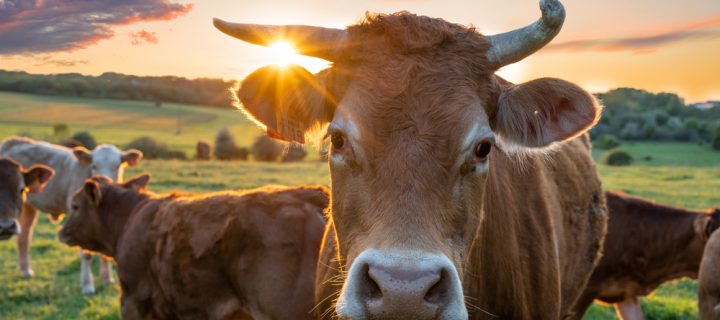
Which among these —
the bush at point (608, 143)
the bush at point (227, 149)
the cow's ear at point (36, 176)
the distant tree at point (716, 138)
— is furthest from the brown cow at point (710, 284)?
the bush at point (608, 143)

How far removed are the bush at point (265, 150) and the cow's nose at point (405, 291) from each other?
4143 cm

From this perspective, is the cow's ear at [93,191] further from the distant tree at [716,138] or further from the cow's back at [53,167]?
the distant tree at [716,138]

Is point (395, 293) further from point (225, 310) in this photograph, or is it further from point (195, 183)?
point (195, 183)

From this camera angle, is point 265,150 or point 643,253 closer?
point 643,253

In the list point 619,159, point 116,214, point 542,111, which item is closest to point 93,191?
point 116,214

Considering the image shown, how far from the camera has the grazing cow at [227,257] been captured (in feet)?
16.3

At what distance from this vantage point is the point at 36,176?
30.4ft

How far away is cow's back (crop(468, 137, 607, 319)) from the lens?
3.55 meters

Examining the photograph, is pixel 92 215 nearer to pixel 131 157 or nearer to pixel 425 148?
pixel 131 157

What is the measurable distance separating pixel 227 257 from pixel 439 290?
2.98 m

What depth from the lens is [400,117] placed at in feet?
9.28

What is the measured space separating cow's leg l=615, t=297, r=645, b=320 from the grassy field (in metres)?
0.51

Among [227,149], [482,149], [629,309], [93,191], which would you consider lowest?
[227,149]

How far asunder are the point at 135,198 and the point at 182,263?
2.05 meters
